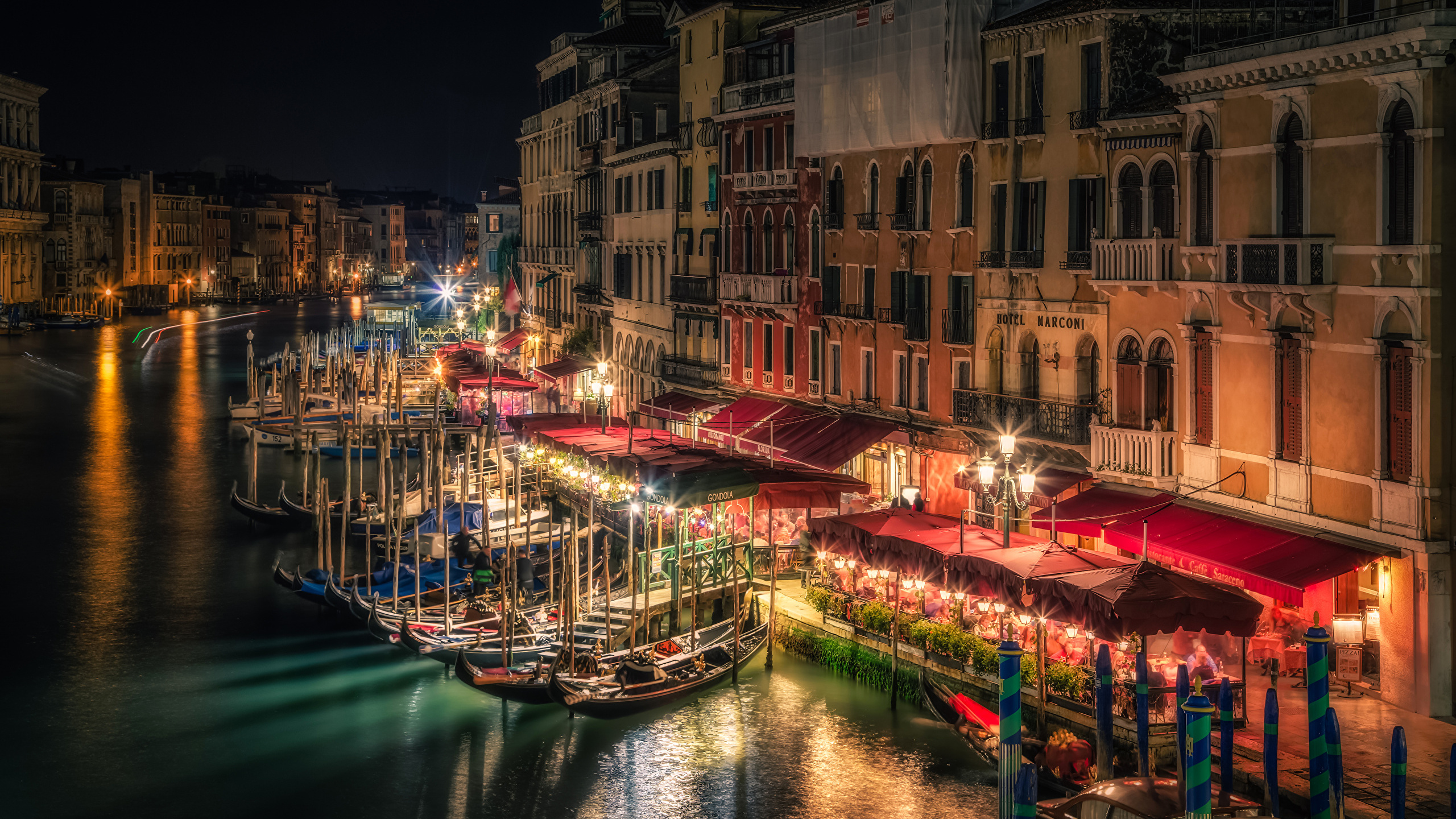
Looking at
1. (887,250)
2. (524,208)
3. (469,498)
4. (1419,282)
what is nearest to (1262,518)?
(1419,282)

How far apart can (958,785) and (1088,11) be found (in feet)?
41.2

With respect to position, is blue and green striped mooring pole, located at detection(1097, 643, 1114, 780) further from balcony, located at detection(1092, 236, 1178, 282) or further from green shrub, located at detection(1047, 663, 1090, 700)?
balcony, located at detection(1092, 236, 1178, 282)

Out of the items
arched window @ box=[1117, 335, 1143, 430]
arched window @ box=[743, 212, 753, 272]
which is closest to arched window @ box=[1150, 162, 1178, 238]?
arched window @ box=[1117, 335, 1143, 430]

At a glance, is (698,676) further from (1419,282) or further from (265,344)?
(265,344)

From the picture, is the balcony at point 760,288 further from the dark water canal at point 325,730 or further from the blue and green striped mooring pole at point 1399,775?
the blue and green striped mooring pole at point 1399,775

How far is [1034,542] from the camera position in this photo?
78.7ft

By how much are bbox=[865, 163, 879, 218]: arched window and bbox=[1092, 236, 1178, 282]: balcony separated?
26.5 feet

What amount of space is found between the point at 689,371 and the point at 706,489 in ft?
48.0

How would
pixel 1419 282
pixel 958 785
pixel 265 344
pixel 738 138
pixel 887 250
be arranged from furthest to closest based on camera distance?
pixel 265 344 → pixel 738 138 → pixel 887 250 → pixel 958 785 → pixel 1419 282

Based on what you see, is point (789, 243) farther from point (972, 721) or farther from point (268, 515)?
point (972, 721)

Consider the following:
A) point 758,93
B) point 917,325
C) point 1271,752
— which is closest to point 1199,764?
point 1271,752

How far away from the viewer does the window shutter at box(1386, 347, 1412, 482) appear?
65.0 feet

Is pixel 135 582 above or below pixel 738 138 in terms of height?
below

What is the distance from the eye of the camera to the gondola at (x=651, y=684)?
2423 cm
